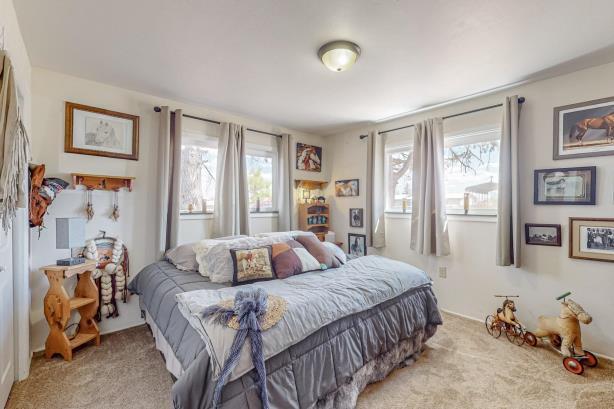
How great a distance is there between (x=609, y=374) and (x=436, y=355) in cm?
119

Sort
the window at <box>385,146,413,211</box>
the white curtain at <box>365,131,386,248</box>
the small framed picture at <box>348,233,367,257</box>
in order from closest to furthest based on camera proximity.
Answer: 1. the window at <box>385,146,413,211</box>
2. the white curtain at <box>365,131,386,248</box>
3. the small framed picture at <box>348,233,367,257</box>

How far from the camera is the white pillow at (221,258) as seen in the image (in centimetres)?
224

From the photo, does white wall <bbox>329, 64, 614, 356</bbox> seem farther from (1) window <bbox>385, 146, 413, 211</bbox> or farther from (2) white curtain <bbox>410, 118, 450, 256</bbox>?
(1) window <bbox>385, 146, 413, 211</bbox>

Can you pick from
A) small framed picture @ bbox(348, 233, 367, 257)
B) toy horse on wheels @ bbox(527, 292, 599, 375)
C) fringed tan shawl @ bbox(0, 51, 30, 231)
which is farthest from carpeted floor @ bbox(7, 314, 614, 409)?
small framed picture @ bbox(348, 233, 367, 257)

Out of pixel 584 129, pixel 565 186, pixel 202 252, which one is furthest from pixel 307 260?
pixel 584 129

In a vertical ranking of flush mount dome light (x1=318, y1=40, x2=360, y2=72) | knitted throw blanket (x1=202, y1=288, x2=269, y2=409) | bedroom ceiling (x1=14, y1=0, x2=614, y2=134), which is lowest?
knitted throw blanket (x1=202, y1=288, x2=269, y2=409)

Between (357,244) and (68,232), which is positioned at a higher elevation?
(68,232)

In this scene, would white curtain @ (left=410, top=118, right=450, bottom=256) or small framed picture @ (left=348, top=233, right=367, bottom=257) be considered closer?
white curtain @ (left=410, top=118, right=450, bottom=256)

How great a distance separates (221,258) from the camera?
235cm

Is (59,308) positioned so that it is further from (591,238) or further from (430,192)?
(591,238)

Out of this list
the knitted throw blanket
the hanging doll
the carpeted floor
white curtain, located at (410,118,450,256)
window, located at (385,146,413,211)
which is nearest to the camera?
the knitted throw blanket

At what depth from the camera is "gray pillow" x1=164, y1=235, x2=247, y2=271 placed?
253 centimetres

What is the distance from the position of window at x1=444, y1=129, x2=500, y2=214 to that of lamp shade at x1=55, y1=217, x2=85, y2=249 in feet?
11.9

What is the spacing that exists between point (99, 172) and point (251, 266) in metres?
1.77
